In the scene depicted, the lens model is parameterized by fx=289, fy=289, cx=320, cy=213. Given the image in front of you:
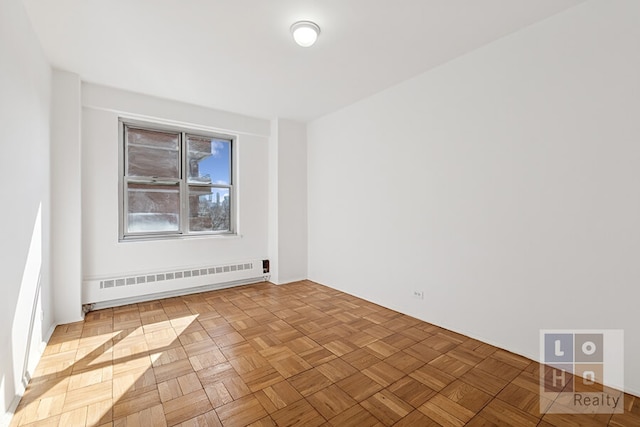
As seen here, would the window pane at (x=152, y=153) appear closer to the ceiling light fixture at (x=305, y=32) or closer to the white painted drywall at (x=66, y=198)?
the white painted drywall at (x=66, y=198)

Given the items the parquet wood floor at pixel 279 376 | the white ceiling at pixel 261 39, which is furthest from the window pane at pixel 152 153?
the parquet wood floor at pixel 279 376

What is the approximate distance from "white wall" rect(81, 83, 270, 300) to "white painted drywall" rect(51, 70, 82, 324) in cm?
26

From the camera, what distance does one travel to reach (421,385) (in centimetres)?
192

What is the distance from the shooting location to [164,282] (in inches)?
145

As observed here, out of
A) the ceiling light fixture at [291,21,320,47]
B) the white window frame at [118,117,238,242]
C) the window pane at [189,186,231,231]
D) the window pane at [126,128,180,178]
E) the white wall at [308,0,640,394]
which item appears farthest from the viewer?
the window pane at [189,186,231,231]

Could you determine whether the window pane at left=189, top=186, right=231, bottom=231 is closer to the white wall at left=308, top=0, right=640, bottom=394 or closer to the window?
the window

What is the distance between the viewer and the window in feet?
12.0

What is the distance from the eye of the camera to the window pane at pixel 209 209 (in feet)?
13.5

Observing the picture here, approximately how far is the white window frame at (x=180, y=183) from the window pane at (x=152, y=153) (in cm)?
5

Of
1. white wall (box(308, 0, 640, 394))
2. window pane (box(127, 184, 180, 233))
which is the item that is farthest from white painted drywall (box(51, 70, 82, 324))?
white wall (box(308, 0, 640, 394))

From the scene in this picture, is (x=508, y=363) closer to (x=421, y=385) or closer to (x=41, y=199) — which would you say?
(x=421, y=385)

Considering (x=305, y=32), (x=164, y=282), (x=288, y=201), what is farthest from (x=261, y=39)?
(x=164, y=282)

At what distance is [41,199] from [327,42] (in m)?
2.77

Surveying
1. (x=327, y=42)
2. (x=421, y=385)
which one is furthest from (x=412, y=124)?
(x=421, y=385)
